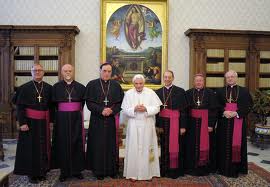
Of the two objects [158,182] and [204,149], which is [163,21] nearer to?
[204,149]

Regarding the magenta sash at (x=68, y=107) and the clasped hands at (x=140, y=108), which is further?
the magenta sash at (x=68, y=107)

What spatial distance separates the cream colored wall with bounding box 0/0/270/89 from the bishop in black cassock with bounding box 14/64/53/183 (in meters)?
3.78

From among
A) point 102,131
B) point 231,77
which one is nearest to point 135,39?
point 231,77

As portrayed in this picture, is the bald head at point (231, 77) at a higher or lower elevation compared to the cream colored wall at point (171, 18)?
lower

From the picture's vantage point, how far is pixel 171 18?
8523mm

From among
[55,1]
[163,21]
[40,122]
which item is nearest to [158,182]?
[40,122]

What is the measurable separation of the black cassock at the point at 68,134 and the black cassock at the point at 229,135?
7.45 feet

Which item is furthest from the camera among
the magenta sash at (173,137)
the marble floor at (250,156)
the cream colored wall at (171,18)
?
the cream colored wall at (171,18)

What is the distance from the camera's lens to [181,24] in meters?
8.52

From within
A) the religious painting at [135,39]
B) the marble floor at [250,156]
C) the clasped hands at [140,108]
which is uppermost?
the religious painting at [135,39]

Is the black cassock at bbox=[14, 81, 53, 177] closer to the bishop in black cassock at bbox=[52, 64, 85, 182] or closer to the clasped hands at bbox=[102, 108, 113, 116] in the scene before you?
the bishop in black cassock at bbox=[52, 64, 85, 182]

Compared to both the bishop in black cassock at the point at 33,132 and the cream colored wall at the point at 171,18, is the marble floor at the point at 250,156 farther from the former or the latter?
the cream colored wall at the point at 171,18

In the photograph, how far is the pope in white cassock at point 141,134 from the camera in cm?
463

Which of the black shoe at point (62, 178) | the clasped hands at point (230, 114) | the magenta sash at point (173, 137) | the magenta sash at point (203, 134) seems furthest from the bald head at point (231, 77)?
the black shoe at point (62, 178)
